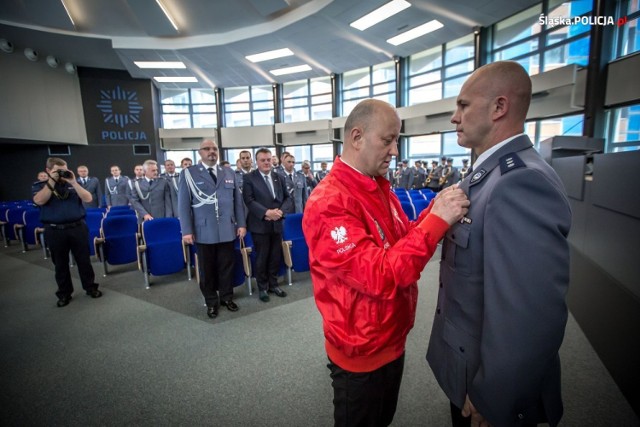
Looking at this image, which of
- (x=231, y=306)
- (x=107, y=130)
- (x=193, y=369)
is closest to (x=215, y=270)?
(x=231, y=306)

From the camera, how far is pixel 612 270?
6.79ft

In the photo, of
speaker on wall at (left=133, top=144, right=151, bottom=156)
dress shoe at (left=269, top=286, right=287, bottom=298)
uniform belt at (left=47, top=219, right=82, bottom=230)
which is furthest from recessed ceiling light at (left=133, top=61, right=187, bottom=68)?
Result: dress shoe at (left=269, top=286, right=287, bottom=298)

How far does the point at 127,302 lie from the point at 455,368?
383 cm

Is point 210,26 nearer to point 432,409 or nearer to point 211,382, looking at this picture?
point 211,382

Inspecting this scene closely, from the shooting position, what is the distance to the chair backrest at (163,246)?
384 centimetres

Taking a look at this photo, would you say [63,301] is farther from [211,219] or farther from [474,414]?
[474,414]

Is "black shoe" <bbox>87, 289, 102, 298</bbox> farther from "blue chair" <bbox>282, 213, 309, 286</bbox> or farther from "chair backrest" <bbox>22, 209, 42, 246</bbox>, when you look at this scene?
"chair backrest" <bbox>22, 209, 42, 246</bbox>

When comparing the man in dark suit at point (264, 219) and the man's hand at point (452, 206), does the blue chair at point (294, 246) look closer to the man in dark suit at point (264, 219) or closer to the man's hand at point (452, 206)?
the man in dark suit at point (264, 219)

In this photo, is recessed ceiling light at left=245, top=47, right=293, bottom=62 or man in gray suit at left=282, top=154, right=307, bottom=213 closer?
man in gray suit at left=282, top=154, right=307, bottom=213

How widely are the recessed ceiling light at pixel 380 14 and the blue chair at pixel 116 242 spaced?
8.50 m

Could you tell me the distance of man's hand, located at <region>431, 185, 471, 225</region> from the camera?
84 cm

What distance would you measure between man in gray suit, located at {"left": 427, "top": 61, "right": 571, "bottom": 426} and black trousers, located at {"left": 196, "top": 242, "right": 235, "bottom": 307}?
2.69m

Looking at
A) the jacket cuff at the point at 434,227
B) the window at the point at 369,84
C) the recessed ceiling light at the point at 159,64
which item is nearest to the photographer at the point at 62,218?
the jacket cuff at the point at 434,227

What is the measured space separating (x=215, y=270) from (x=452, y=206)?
9.66 feet
